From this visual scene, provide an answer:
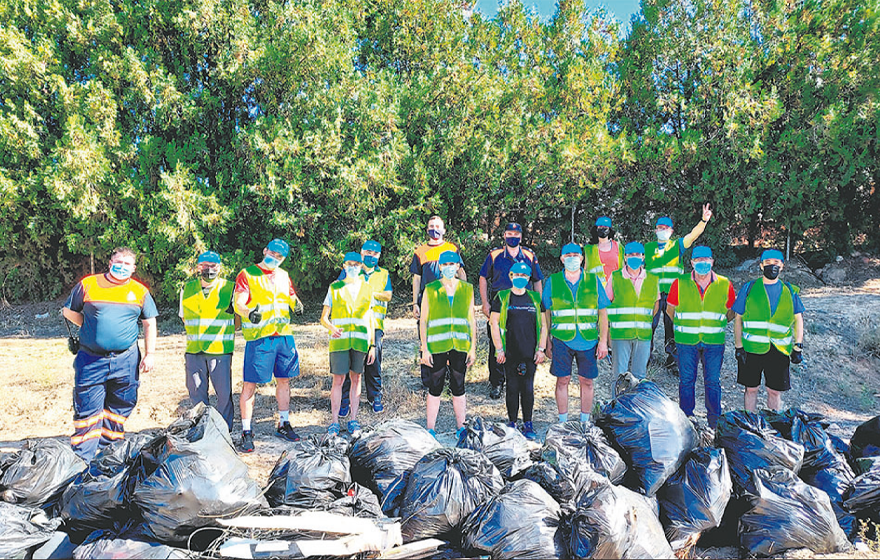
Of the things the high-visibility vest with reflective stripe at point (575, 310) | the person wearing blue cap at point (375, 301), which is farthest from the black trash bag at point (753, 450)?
the person wearing blue cap at point (375, 301)

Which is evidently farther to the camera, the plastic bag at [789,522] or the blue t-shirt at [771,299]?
the blue t-shirt at [771,299]

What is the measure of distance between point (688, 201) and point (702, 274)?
21.6ft

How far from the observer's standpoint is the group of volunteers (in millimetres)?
4316

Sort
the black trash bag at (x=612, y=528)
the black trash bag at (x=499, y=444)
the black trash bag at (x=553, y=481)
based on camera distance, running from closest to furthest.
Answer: the black trash bag at (x=612, y=528), the black trash bag at (x=553, y=481), the black trash bag at (x=499, y=444)

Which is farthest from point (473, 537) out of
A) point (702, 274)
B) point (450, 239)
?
point (450, 239)

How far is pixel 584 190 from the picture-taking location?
10.7 metres

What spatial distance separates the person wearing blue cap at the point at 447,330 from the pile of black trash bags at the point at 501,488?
2.71 feet

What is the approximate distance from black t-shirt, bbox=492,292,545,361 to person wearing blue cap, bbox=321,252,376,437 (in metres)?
1.28

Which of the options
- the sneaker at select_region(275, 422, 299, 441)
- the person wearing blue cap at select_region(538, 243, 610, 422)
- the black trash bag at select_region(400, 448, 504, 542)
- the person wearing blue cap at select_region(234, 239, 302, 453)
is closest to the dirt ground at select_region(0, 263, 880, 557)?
the sneaker at select_region(275, 422, 299, 441)

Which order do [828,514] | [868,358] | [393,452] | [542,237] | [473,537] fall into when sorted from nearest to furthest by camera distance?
1. [473,537]
2. [828,514]
3. [393,452]
4. [868,358]
5. [542,237]

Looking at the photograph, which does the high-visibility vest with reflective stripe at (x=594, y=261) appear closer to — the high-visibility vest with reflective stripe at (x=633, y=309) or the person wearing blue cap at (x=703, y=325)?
the high-visibility vest with reflective stripe at (x=633, y=309)

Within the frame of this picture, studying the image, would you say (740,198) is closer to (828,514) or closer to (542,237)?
(542,237)

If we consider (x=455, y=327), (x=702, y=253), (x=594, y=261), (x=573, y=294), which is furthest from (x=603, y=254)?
(x=455, y=327)

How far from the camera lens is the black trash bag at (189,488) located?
281 centimetres
